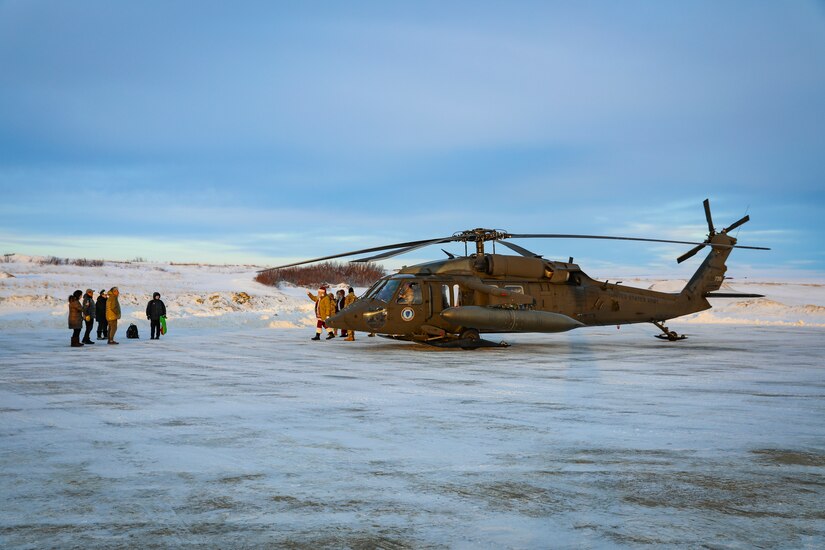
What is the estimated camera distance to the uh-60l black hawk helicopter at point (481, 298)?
16.4 m

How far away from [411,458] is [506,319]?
434 inches

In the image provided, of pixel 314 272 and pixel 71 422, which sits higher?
pixel 314 272

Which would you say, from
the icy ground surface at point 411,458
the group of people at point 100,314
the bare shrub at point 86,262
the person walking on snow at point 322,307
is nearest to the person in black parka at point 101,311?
the group of people at point 100,314

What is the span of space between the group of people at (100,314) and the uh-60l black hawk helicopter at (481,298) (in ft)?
20.6

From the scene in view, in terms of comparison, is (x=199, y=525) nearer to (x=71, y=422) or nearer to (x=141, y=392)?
(x=71, y=422)

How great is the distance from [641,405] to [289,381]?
17.4ft

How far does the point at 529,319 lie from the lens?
16562mm

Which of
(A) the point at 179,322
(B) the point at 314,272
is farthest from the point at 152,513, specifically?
(B) the point at 314,272

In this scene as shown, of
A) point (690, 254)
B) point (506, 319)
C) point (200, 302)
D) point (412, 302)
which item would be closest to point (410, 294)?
point (412, 302)

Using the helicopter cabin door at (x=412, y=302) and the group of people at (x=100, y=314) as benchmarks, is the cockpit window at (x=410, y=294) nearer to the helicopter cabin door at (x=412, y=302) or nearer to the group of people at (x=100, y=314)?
the helicopter cabin door at (x=412, y=302)

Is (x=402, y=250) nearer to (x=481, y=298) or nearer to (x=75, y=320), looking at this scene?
(x=481, y=298)

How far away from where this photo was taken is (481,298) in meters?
17.0

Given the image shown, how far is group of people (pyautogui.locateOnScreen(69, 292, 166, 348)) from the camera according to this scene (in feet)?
58.6

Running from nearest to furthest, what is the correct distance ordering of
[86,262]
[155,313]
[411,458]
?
[411,458] < [155,313] < [86,262]
